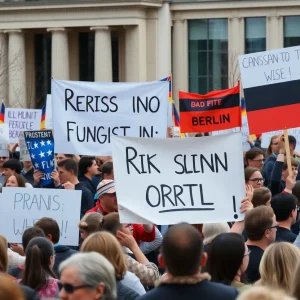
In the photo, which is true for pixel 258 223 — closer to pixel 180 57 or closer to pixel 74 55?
pixel 180 57

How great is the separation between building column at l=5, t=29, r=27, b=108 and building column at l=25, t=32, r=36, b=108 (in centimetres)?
64

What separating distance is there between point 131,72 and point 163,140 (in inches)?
1983

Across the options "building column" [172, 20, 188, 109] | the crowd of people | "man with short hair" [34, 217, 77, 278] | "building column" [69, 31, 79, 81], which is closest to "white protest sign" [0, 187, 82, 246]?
the crowd of people

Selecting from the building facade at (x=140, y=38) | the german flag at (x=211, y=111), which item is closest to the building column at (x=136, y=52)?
the building facade at (x=140, y=38)

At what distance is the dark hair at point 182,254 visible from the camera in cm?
627

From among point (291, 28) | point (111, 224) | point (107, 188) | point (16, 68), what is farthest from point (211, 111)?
point (16, 68)

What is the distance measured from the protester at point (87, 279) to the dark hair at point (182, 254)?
391 millimetres

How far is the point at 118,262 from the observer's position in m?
7.68

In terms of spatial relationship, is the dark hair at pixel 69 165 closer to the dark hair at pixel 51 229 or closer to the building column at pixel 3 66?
the dark hair at pixel 51 229

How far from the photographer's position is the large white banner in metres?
14.0

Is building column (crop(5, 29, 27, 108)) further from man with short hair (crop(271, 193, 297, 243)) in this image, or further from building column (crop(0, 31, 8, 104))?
man with short hair (crop(271, 193, 297, 243))

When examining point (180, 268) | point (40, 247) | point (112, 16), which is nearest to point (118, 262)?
point (40, 247)

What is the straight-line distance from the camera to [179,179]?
9438 millimetres

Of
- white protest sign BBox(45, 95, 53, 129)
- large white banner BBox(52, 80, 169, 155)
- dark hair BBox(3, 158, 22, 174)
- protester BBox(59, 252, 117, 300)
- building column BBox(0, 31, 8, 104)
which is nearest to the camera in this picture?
protester BBox(59, 252, 117, 300)
